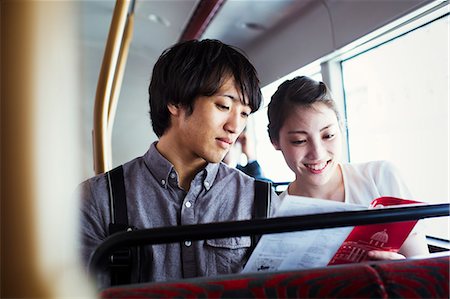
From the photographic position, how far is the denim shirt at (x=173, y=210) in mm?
1022

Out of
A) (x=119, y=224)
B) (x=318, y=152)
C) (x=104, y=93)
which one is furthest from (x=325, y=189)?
(x=104, y=93)

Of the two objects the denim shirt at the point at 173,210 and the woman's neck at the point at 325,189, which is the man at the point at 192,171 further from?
the woman's neck at the point at 325,189

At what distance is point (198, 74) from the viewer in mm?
1096

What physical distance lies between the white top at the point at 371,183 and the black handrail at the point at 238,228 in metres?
0.56

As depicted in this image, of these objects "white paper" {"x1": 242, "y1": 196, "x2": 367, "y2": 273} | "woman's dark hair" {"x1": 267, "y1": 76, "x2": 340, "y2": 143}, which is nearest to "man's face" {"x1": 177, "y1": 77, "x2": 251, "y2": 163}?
"white paper" {"x1": 242, "y1": 196, "x2": 367, "y2": 273}

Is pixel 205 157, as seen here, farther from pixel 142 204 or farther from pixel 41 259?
pixel 41 259

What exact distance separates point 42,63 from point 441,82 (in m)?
2.05

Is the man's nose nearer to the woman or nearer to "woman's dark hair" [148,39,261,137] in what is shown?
"woman's dark hair" [148,39,261,137]

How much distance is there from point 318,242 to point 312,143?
1.99 feet

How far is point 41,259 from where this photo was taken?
26 cm

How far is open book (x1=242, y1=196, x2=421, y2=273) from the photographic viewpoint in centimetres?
83

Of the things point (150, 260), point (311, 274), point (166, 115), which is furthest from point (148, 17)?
point (311, 274)

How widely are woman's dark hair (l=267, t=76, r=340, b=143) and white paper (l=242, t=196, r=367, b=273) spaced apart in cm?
65

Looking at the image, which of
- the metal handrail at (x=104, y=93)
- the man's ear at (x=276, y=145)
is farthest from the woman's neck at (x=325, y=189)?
the metal handrail at (x=104, y=93)
